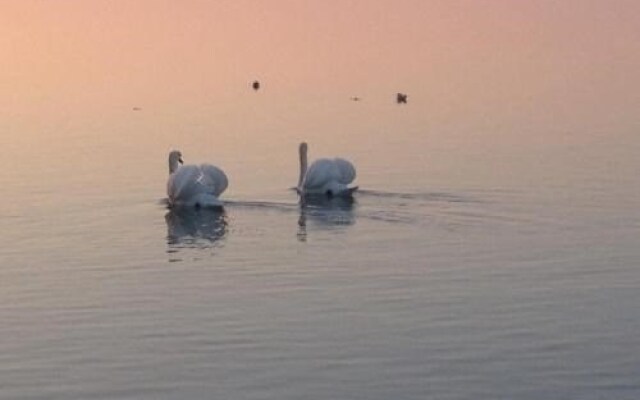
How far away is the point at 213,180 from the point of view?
26.2 metres

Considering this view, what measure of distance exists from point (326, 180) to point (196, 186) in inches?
89.7

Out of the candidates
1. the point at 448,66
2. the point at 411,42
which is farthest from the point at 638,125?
the point at 411,42

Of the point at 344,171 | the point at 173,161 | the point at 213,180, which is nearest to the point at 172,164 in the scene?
the point at 173,161

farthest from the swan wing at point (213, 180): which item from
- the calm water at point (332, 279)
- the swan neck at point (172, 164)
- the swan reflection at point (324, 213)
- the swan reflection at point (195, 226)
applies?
the swan neck at point (172, 164)

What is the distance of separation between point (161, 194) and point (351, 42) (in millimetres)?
48423

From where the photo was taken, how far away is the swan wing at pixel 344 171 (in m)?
27.3

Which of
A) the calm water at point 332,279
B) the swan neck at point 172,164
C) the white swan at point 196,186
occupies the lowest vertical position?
the calm water at point 332,279

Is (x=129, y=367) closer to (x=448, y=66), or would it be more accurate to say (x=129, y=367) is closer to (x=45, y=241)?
(x=45, y=241)

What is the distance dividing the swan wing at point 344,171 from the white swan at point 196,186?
1.95 meters

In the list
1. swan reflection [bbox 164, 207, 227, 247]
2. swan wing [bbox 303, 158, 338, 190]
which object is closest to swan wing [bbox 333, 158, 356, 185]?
swan wing [bbox 303, 158, 338, 190]

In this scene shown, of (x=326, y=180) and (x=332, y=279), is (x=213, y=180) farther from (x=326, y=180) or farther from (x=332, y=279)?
(x=332, y=279)

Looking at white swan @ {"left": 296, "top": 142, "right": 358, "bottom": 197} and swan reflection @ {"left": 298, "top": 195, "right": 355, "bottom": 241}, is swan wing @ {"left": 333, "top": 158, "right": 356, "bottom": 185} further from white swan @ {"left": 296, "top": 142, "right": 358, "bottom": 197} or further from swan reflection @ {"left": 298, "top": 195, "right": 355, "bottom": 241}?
swan reflection @ {"left": 298, "top": 195, "right": 355, "bottom": 241}

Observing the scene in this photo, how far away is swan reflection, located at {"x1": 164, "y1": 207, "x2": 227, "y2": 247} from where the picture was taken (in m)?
22.5

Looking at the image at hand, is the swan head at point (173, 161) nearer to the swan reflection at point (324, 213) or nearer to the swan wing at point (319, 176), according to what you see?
the swan wing at point (319, 176)
